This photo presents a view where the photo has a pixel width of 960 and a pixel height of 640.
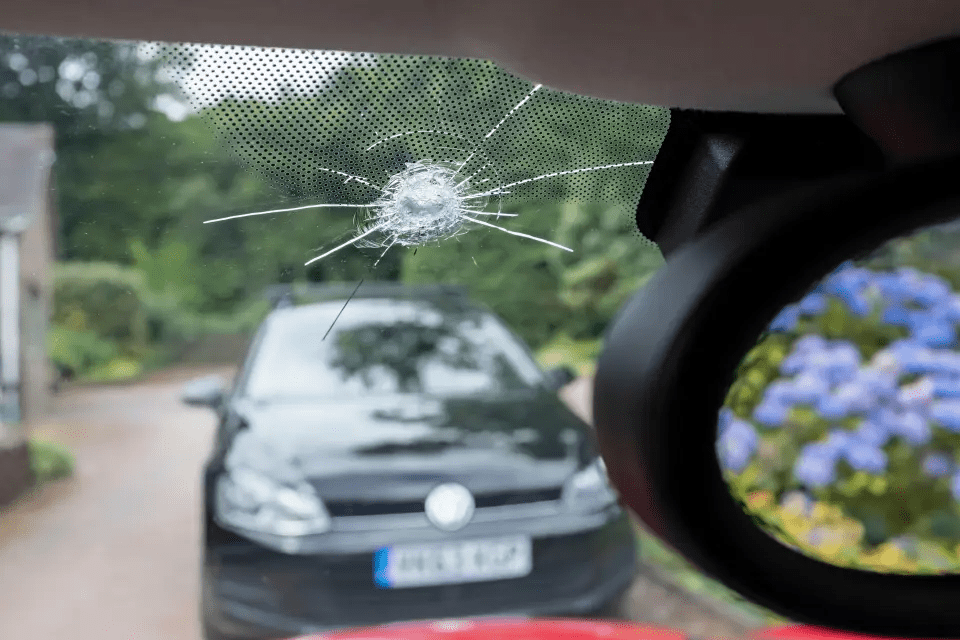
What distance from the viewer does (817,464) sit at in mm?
2107

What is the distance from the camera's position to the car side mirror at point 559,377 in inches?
152

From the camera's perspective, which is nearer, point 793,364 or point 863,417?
point 793,364

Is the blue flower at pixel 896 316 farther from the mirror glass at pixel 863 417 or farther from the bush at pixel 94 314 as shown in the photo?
the bush at pixel 94 314

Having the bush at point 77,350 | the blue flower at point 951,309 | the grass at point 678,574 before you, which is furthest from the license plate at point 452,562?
the bush at point 77,350

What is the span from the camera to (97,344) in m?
7.07

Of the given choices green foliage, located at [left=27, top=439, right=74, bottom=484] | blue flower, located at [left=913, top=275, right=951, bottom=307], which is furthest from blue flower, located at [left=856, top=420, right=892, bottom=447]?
green foliage, located at [left=27, top=439, right=74, bottom=484]

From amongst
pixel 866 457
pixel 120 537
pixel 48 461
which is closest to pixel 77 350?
pixel 48 461

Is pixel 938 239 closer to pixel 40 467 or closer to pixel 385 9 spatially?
pixel 385 9

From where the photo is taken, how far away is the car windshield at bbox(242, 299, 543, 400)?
11.1ft

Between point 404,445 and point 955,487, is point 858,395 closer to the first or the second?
point 955,487

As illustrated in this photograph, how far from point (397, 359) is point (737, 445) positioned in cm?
240

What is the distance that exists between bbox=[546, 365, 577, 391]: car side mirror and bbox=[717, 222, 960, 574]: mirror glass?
5.63ft

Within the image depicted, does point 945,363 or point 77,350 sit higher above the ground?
point 77,350

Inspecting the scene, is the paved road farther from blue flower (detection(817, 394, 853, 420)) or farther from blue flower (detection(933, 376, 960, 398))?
blue flower (detection(933, 376, 960, 398))
